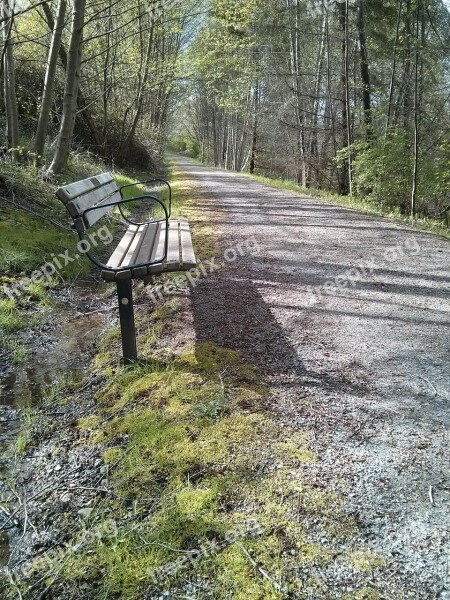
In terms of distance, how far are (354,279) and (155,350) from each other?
8.41 feet

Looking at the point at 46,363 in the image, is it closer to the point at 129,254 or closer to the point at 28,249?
the point at 129,254

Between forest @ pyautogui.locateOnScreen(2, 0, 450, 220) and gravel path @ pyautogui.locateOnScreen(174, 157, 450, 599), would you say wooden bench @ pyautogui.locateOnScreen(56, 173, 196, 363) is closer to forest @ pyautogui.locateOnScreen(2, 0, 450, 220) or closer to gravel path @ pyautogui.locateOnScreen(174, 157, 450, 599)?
gravel path @ pyautogui.locateOnScreen(174, 157, 450, 599)

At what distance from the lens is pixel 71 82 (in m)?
7.30

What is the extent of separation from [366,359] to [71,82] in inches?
275

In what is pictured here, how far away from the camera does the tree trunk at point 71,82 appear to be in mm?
6832

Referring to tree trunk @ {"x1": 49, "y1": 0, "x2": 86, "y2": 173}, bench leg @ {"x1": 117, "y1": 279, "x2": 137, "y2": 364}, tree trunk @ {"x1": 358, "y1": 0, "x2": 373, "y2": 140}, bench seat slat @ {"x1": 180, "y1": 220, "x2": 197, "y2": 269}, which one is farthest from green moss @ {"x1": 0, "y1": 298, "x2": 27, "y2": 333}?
tree trunk @ {"x1": 358, "y1": 0, "x2": 373, "y2": 140}

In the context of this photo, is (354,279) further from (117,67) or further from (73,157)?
(117,67)

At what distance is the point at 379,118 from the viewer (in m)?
11.6

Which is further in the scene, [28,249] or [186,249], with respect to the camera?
[28,249]

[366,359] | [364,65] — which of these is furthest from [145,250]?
[364,65]

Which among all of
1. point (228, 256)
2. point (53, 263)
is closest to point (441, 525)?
point (228, 256)

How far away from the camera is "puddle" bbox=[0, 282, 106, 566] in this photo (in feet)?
8.66

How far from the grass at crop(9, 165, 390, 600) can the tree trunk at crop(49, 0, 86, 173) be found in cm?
625

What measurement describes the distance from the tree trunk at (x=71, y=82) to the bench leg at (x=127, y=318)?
567cm
